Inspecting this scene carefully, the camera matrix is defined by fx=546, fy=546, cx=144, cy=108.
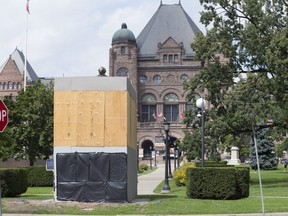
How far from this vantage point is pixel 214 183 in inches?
832

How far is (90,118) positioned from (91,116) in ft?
0.26

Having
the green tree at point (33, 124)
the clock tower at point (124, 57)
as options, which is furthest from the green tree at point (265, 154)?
the clock tower at point (124, 57)

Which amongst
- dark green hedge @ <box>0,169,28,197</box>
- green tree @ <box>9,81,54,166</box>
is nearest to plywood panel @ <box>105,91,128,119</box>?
dark green hedge @ <box>0,169,28,197</box>

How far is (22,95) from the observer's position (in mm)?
46188

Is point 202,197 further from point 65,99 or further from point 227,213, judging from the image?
point 65,99

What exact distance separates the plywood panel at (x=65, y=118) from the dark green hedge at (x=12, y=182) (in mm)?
4293

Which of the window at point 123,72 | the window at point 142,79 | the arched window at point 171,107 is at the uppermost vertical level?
the window at point 123,72

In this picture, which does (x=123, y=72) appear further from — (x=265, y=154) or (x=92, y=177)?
(x=92, y=177)

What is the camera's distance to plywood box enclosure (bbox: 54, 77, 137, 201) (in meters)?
19.5

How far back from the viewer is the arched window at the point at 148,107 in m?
113

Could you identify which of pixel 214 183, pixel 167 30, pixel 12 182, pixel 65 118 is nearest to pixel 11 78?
pixel 167 30

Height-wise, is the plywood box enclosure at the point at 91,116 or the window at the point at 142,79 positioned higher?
the window at the point at 142,79

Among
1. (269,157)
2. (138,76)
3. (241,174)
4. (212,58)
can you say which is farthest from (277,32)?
(138,76)

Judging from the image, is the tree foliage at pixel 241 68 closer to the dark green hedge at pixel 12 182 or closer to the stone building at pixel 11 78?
the dark green hedge at pixel 12 182
